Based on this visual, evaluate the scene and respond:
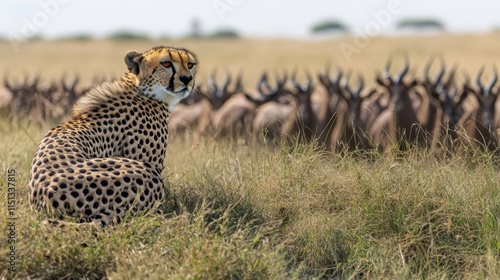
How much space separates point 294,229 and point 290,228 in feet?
0.14

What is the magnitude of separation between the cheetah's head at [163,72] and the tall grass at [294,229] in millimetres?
779

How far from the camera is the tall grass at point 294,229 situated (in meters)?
5.44

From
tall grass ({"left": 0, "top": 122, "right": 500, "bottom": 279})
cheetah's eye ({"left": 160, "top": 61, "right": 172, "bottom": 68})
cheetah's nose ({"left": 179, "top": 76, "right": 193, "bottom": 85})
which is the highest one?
cheetah's eye ({"left": 160, "top": 61, "right": 172, "bottom": 68})

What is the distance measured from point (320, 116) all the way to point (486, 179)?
6.84 metres

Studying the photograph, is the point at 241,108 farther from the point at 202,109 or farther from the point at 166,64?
the point at 166,64

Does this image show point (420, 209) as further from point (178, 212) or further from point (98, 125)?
point (98, 125)

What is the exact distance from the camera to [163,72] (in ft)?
22.5

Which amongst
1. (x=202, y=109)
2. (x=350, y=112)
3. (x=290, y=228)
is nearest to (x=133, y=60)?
(x=290, y=228)

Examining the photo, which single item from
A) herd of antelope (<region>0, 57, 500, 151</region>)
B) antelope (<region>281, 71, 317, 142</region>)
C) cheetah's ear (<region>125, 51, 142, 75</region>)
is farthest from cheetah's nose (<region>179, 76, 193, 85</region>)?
antelope (<region>281, 71, 317, 142</region>)

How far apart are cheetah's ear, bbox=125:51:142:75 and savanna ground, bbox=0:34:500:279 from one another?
0.95 meters

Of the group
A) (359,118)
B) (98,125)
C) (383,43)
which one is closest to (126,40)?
(383,43)

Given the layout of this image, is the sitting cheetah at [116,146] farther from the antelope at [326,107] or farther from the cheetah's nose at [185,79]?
the antelope at [326,107]

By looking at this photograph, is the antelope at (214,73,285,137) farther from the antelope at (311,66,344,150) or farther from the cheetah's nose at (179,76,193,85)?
the cheetah's nose at (179,76,193,85)

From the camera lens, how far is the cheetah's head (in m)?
6.85
